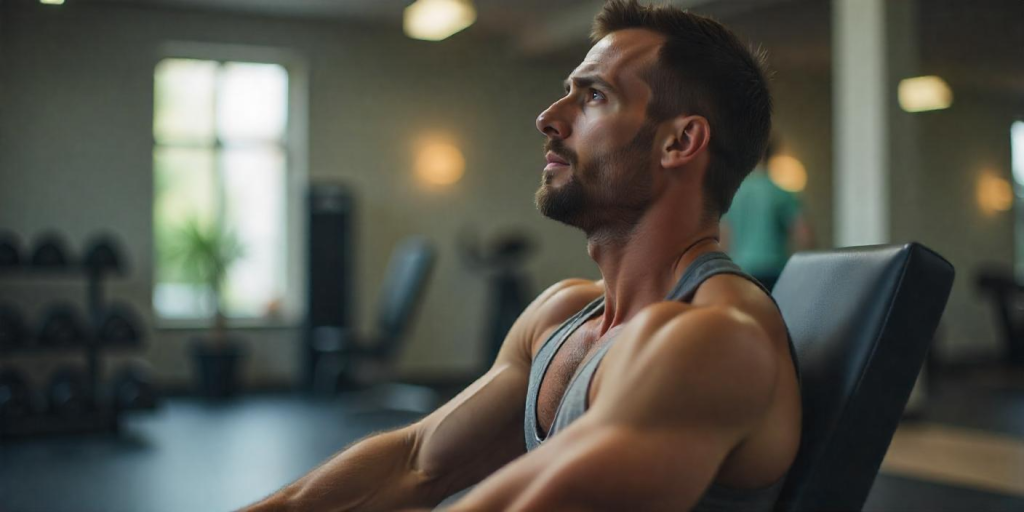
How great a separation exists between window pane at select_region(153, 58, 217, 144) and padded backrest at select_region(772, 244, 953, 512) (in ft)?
19.3

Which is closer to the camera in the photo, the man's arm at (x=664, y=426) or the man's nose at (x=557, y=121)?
the man's arm at (x=664, y=426)

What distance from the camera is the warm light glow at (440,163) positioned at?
686 cm

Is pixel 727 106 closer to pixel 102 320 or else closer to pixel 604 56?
pixel 604 56

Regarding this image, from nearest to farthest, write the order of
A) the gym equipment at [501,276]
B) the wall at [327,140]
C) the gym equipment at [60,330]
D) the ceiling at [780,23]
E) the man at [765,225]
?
the man at [765,225]
the gym equipment at [60,330]
the ceiling at [780,23]
the wall at [327,140]
the gym equipment at [501,276]

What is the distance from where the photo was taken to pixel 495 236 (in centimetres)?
713

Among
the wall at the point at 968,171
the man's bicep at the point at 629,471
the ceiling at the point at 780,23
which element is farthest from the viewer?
the wall at the point at 968,171

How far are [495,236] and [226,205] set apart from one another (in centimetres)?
195

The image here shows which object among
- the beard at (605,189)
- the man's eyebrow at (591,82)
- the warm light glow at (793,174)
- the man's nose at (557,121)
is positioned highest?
the warm light glow at (793,174)

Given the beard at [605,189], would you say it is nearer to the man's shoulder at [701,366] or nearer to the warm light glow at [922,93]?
the man's shoulder at [701,366]

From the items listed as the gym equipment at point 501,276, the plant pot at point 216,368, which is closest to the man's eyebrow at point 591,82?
the plant pot at point 216,368

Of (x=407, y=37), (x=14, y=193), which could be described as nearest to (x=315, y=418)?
(x=14, y=193)

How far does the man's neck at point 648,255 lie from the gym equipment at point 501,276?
5305 millimetres

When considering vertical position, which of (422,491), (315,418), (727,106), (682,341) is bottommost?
(315,418)

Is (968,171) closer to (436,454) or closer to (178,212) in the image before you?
(178,212)
